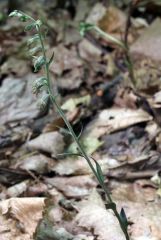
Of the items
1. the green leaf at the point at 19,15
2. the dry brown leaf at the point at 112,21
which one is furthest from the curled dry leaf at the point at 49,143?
the dry brown leaf at the point at 112,21

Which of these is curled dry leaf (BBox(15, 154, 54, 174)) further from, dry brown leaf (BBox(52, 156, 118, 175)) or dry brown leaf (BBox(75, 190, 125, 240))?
dry brown leaf (BBox(75, 190, 125, 240))

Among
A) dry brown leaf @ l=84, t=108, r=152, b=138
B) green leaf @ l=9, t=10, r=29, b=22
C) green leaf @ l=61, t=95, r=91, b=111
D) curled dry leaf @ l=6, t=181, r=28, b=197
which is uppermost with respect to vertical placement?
green leaf @ l=9, t=10, r=29, b=22

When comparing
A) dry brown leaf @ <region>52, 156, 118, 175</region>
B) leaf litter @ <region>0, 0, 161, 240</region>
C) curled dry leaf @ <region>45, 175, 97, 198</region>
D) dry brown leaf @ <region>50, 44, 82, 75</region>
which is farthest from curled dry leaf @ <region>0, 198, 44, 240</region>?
dry brown leaf @ <region>50, 44, 82, 75</region>

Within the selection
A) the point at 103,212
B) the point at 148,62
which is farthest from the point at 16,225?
the point at 148,62

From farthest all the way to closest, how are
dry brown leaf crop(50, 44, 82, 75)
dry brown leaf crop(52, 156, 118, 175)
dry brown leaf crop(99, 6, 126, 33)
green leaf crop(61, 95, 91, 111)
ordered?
dry brown leaf crop(99, 6, 126, 33) → dry brown leaf crop(50, 44, 82, 75) → green leaf crop(61, 95, 91, 111) → dry brown leaf crop(52, 156, 118, 175)

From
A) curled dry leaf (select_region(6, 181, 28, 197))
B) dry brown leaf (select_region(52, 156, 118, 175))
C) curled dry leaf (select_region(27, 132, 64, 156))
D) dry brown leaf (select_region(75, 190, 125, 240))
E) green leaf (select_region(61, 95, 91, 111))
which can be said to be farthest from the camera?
green leaf (select_region(61, 95, 91, 111))

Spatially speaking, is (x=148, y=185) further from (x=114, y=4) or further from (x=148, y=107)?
(x=114, y=4)

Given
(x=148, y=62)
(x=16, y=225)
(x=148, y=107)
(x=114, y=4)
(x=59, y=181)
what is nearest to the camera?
(x=16, y=225)

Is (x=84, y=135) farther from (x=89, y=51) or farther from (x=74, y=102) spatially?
(x=89, y=51)
